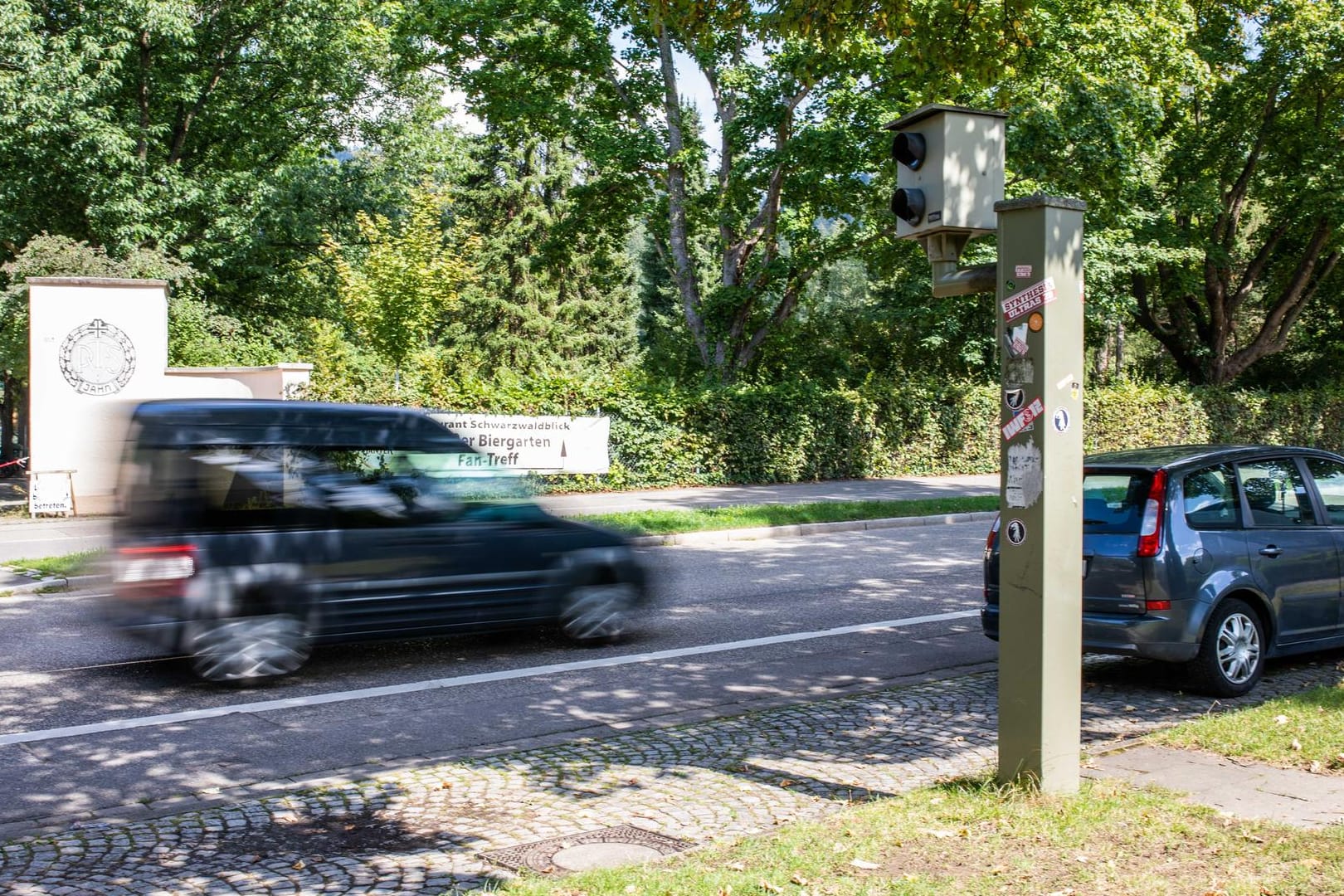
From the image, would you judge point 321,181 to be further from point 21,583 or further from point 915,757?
point 915,757

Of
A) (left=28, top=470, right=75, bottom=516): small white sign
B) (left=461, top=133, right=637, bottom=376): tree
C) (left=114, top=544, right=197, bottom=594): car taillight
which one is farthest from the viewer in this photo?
(left=461, top=133, right=637, bottom=376): tree

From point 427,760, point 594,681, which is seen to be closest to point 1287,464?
point 594,681

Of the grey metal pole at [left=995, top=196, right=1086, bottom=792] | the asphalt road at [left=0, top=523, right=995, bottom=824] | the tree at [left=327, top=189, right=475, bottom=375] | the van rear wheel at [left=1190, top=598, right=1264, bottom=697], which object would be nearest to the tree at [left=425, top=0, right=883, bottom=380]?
the tree at [left=327, top=189, right=475, bottom=375]

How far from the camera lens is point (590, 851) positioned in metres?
4.81

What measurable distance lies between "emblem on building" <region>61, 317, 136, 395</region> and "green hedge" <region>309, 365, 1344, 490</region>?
3.32 meters

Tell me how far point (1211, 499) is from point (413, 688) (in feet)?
18.2

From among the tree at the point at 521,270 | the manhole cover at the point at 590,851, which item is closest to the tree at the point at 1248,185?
the tree at the point at 521,270

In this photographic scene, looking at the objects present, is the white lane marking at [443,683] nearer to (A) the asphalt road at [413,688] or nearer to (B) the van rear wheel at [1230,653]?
(A) the asphalt road at [413,688]

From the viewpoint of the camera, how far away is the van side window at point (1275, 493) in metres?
7.93

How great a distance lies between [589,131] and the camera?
92.1ft

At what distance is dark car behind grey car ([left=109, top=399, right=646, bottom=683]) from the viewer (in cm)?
765

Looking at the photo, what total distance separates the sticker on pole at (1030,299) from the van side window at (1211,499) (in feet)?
10.4

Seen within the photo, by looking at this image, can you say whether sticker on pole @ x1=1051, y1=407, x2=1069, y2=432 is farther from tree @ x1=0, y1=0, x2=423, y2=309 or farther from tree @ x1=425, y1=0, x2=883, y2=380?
tree @ x1=0, y1=0, x2=423, y2=309

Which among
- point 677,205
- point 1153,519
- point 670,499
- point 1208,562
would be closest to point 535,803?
point 1153,519
